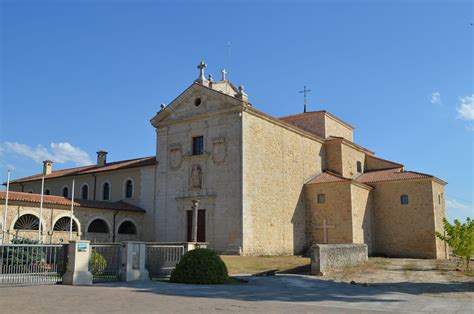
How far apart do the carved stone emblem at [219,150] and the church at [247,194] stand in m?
0.08

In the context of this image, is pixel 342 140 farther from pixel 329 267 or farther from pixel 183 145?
pixel 329 267

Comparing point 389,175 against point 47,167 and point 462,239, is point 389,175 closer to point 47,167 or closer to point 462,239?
point 462,239

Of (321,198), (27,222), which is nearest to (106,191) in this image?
(27,222)

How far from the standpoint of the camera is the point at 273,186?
A: 33000 mm

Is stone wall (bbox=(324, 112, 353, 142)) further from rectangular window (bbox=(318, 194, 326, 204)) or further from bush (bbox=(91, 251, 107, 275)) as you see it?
bush (bbox=(91, 251, 107, 275))

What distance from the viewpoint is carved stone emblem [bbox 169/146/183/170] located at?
115 ft

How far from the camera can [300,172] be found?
3591 cm

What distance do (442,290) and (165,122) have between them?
25433 millimetres

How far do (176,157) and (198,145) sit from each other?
7.06 ft

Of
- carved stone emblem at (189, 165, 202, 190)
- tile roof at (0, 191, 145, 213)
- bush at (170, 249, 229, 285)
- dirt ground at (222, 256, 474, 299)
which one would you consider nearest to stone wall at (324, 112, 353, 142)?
carved stone emblem at (189, 165, 202, 190)

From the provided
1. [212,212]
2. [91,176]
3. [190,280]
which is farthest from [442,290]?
[91,176]

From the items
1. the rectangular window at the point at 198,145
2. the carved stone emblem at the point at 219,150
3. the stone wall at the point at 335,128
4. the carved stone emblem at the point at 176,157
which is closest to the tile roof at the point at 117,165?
the carved stone emblem at the point at 176,157

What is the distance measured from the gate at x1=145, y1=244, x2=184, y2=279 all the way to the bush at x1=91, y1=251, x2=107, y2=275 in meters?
1.85

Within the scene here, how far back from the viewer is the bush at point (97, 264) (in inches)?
725
